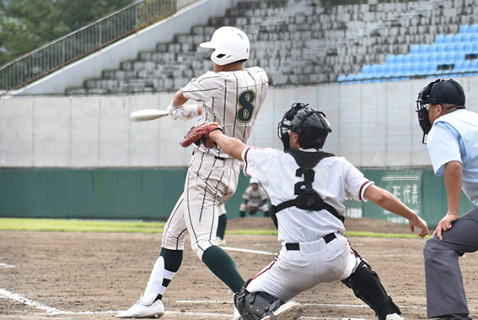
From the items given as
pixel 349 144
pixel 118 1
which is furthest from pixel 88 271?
pixel 118 1

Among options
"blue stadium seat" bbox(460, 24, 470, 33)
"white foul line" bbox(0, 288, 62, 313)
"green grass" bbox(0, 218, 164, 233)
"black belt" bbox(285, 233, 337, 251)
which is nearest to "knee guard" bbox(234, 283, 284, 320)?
"black belt" bbox(285, 233, 337, 251)

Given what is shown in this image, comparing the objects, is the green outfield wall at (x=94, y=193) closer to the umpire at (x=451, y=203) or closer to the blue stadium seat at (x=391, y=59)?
the blue stadium seat at (x=391, y=59)

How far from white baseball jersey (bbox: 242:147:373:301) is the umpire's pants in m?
0.54

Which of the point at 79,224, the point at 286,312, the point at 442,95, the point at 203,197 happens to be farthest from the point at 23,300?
the point at 79,224

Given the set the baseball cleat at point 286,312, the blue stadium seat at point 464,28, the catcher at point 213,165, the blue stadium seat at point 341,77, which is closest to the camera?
the baseball cleat at point 286,312

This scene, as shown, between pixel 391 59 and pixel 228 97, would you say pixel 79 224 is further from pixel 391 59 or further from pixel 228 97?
pixel 228 97

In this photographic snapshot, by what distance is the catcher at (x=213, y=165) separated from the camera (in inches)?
205

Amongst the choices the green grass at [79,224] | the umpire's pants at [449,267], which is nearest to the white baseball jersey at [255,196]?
the green grass at [79,224]

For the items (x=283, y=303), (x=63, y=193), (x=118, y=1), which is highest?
(x=118, y=1)

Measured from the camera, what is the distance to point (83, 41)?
27.8m

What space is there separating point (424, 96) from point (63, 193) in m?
19.4

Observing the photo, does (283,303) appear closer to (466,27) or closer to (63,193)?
(63,193)

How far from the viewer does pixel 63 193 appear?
2327 centimetres

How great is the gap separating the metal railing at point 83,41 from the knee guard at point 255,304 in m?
22.4
